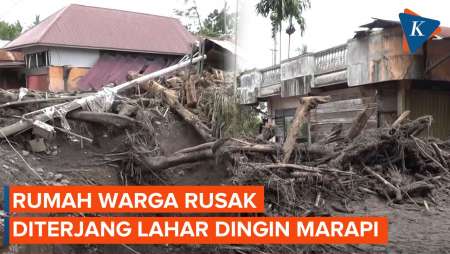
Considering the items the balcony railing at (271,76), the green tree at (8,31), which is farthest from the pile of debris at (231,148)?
the green tree at (8,31)

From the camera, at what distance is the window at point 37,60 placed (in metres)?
19.7

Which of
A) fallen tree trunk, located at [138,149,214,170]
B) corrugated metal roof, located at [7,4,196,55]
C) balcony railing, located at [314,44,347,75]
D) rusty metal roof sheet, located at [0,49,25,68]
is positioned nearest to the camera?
fallen tree trunk, located at [138,149,214,170]

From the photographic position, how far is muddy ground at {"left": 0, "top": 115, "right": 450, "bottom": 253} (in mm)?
6031

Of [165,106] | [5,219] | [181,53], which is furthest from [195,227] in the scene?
[181,53]

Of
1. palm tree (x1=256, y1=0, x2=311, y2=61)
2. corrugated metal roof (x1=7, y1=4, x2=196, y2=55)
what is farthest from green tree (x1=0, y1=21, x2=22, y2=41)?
palm tree (x1=256, y1=0, x2=311, y2=61)

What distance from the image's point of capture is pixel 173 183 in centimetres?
771

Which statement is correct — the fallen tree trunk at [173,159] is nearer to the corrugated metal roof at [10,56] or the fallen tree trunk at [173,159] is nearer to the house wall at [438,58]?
the house wall at [438,58]

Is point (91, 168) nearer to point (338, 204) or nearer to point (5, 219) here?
point (5, 219)

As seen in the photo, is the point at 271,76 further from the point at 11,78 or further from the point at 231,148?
the point at 11,78

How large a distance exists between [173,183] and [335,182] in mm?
2676

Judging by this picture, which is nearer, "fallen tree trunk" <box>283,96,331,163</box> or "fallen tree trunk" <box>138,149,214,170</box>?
"fallen tree trunk" <box>138,149,214,170</box>

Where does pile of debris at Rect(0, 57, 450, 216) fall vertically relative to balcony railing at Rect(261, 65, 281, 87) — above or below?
below

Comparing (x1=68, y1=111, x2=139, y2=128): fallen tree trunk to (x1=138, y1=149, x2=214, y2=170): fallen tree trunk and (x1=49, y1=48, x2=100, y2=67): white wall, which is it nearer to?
(x1=138, y1=149, x2=214, y2=170): fallen tree trunk

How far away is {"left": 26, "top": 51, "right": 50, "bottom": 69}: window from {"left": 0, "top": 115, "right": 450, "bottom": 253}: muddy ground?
12.9 meters
